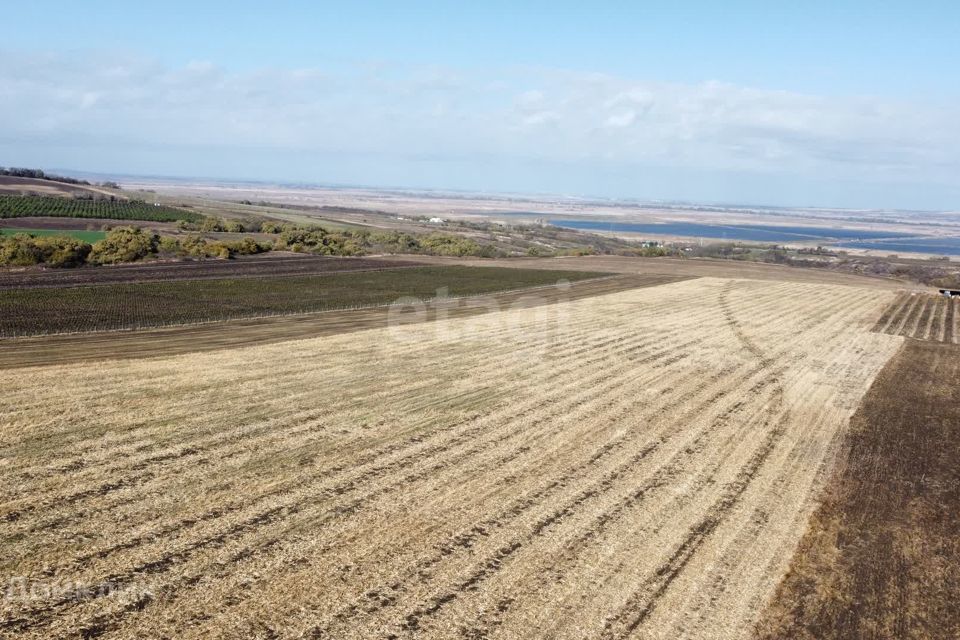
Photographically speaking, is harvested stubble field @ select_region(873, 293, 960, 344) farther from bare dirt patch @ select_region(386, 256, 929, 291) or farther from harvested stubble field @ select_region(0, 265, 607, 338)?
harvested stubble field @ select_region(0, 265, 607, 338)

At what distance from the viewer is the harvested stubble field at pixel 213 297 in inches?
1214

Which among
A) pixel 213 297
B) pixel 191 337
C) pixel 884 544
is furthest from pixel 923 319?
pixel 213 297

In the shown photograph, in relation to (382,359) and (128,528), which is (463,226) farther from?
(128,528)

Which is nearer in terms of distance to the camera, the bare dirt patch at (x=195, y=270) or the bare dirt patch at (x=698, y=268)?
the bare dirt patch at (x=195, y=270)

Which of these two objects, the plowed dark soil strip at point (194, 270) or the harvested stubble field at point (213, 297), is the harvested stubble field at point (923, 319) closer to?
the harvested stubble field at point (213, 297)

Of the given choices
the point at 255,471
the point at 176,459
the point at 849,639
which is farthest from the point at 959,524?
the point at 176,459

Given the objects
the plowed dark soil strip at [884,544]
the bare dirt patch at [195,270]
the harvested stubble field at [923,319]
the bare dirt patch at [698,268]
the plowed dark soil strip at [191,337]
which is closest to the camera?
the plowed dark soil strip at [884,544]

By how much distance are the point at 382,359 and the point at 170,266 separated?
3536 cm

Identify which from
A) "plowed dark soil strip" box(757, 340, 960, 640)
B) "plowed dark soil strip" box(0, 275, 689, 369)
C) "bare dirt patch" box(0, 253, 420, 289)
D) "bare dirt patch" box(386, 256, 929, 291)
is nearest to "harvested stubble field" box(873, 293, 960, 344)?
"bare dirt patch" box(386, 256, 929, 291)

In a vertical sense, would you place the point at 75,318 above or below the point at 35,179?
below

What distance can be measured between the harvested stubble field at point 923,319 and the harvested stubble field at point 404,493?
14914mm

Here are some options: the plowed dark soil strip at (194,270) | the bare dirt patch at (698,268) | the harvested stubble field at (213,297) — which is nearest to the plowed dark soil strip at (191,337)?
the harvested stubble field at (213,297)

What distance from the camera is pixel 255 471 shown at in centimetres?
1441

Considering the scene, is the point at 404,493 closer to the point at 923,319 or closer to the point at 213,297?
the point at 213,297
